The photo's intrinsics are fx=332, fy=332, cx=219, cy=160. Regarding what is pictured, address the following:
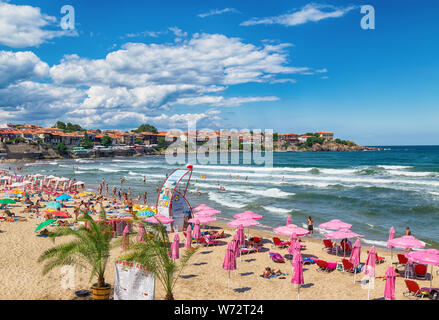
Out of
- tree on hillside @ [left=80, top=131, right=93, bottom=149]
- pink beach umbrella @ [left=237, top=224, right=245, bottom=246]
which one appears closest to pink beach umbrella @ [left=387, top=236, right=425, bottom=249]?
pink beach umbrella @ [left=237, top=224, right=245, bottom=246]

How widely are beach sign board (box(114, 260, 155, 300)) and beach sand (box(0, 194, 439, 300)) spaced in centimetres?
176

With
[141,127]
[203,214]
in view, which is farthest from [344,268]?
[141,127]

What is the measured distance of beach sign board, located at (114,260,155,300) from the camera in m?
7.76

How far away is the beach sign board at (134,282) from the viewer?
7.76m

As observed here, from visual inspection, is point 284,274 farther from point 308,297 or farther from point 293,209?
point 293,209

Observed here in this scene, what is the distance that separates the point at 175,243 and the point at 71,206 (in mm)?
16690

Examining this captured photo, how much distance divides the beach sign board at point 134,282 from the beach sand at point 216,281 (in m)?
1.76

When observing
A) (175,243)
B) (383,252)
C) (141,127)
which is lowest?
(383,252)

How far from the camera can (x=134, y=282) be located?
786 centimetres

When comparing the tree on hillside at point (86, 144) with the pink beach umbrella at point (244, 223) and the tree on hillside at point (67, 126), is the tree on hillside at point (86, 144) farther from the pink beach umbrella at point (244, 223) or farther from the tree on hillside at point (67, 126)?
the pink beach umbrella at point (244, 223)

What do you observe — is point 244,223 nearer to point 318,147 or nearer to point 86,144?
point 86,144

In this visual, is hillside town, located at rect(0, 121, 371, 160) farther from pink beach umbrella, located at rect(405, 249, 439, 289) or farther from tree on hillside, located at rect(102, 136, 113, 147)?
pink beach umbrella, located at rect(405, 249, 439, 289)

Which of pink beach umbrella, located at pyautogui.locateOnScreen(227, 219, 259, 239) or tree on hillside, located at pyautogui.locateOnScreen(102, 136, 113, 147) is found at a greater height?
tree on hillside, located at pyautogui.locateOnScreen(102, 136, 113, 147)

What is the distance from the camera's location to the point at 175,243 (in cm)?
1262
